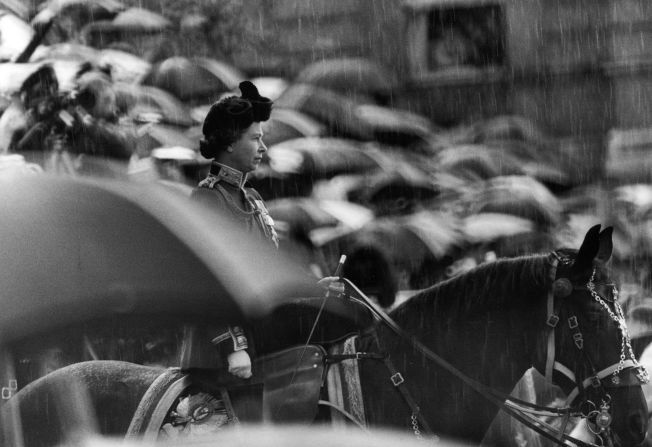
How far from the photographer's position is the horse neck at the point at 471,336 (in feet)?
12.5

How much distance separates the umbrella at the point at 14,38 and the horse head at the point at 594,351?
490cm

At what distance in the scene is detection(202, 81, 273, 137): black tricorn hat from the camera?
4105 millimetres

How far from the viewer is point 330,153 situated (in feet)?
23.2

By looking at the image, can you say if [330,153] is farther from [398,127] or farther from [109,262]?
[109,262]

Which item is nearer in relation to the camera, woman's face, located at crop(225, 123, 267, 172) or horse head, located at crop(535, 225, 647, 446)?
horse head, located at crop(535, 225, 647, 446)

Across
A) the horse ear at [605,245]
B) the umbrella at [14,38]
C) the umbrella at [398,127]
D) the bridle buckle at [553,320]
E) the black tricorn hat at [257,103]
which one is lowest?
the bridle buckle at [553,320]

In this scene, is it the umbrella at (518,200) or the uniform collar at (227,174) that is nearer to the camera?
the uniform collar at (227,174)

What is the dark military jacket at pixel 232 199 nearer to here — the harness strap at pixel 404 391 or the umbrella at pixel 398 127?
the harness strap at pixel 404 391

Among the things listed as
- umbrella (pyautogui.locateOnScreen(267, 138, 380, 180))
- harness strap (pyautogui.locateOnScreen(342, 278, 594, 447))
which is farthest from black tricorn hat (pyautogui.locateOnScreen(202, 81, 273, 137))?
umbrella (pyautogui.locateOnScreen(267, 138, 380, 180))

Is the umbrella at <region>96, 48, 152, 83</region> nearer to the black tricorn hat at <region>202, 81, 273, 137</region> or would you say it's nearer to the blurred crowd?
the blurred crowd

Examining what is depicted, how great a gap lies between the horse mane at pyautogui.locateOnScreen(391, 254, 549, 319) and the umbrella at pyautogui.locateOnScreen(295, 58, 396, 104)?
365cm

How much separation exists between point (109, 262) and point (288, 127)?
490 cm

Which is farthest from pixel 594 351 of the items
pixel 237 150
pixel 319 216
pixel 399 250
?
pixel 319 216

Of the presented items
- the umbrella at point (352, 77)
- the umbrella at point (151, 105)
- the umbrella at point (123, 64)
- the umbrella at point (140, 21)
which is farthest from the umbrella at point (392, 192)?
the umbrella at point (140, 21)
